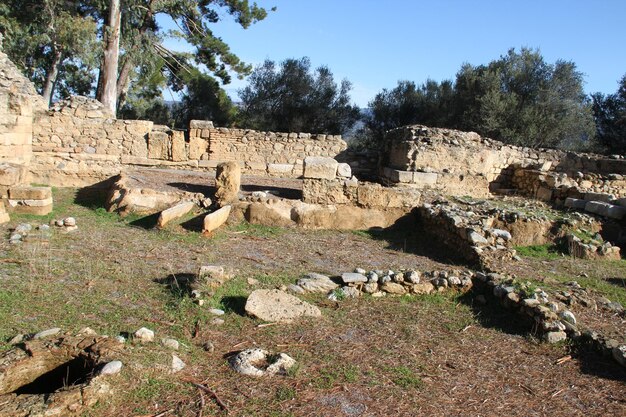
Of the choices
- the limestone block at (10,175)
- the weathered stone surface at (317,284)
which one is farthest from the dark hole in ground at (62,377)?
the limestone block at (10,175)

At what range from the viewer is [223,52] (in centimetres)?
2264

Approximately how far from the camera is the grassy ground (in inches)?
147

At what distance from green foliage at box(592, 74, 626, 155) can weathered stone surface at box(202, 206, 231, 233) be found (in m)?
20.5

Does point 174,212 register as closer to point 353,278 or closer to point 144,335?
point 353,278

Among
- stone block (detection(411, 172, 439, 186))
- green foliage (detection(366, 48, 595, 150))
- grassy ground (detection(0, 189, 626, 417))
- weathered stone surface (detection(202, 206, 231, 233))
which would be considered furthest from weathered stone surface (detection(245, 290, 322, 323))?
green foliage (detection(366, 48, 595, 150))

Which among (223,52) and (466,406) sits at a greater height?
(223,52)

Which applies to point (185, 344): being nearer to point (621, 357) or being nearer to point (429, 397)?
point (429, 397)

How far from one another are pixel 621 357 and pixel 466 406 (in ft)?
5.63

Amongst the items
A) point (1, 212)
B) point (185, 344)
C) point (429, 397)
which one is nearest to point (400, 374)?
point (429, 397)

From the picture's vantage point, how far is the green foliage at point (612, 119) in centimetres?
2308

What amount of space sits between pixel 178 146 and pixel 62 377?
11067 millimetres

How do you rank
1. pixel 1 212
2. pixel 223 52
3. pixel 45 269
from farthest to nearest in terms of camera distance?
pixel 223 52 < pixel 1 212 < pixel 45 269

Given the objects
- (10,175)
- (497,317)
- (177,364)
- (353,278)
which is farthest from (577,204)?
(10,175)

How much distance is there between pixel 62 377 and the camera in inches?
153
